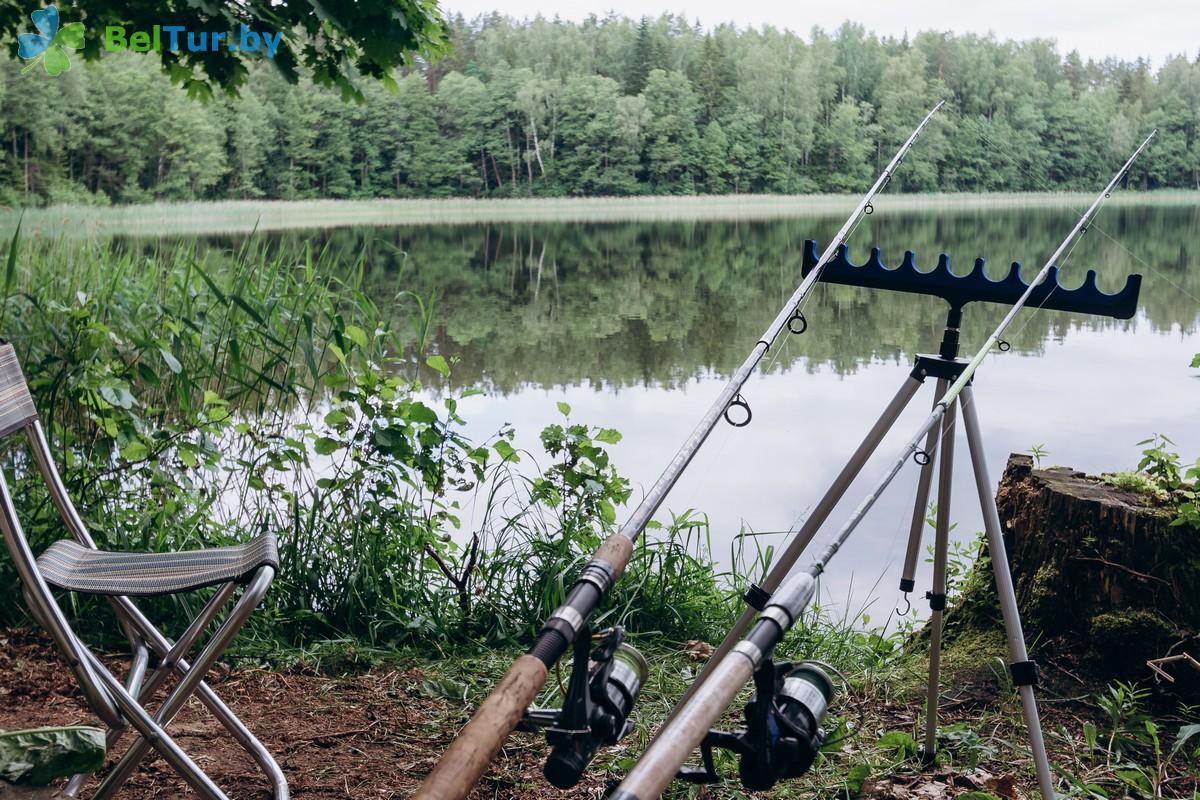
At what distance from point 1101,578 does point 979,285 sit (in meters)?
1.23

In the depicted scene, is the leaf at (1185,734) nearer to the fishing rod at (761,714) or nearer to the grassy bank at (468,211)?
the fishing rod at (761,714)

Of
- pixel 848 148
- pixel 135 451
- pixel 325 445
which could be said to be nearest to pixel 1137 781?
pixel 325 445

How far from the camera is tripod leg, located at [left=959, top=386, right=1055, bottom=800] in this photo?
6.47ft

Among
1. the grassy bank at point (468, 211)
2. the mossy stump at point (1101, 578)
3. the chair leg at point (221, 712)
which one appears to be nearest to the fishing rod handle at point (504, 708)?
the chair leg at point (221, 712)

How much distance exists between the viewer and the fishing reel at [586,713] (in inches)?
38.0

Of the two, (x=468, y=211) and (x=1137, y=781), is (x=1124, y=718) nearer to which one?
(x=1137, y=781)

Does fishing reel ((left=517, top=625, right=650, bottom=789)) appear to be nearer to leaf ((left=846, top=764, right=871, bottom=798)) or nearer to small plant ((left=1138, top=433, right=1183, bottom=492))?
leaf ((left=846, top=764, right=871, bottom=798))

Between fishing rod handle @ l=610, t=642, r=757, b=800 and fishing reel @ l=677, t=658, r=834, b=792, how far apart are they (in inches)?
4.4

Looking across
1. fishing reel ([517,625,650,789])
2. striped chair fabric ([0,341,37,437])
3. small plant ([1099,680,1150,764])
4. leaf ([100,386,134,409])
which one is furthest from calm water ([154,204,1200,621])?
fishing reel ([517,625,650,789])

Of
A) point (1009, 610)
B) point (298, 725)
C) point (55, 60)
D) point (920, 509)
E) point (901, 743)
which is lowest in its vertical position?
point (298, 725)

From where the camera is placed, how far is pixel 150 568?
2051 mm

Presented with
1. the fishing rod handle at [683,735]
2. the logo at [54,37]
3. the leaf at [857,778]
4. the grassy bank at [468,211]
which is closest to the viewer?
the fishing rod handle at [683,735]

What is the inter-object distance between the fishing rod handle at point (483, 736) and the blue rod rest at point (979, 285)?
1268 millimetres
